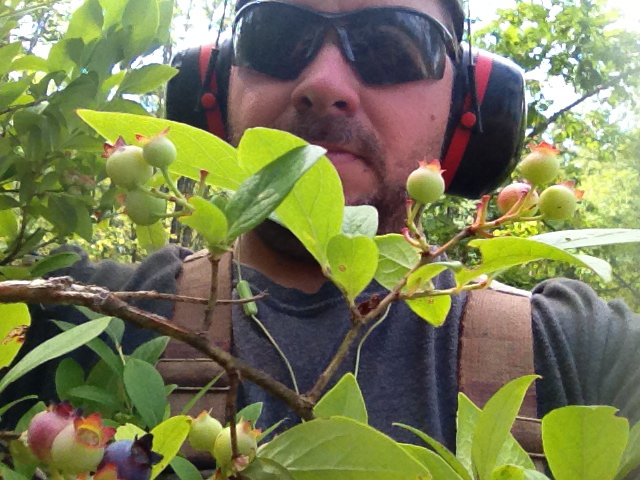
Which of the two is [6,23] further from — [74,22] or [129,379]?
[129,379]

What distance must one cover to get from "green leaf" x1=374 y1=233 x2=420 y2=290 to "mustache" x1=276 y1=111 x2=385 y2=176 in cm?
80

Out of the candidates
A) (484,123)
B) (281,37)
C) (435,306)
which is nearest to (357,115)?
(281,37)

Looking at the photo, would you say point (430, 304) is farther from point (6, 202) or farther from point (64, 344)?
point (6, 202)

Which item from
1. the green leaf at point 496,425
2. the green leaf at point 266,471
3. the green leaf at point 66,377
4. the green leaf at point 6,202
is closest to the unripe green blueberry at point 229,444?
the green leaf at point 266,471

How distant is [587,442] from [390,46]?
3.36ft

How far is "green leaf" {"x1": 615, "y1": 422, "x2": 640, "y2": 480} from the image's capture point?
35cm

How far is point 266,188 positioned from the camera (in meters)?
0.28

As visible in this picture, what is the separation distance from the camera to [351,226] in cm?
35

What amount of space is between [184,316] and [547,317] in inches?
23.9

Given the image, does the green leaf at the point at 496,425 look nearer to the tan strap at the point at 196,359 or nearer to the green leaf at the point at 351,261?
the green leaf at the point at 351,261

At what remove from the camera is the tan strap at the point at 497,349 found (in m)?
1.01

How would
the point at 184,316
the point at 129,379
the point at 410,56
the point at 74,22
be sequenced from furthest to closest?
the point at 410,56
the point at 184,316
the point at 74,22
the point at 129,379

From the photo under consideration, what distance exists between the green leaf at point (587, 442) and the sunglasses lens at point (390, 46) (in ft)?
3.21

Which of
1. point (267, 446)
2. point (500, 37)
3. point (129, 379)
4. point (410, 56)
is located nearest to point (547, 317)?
point (410, 56)
